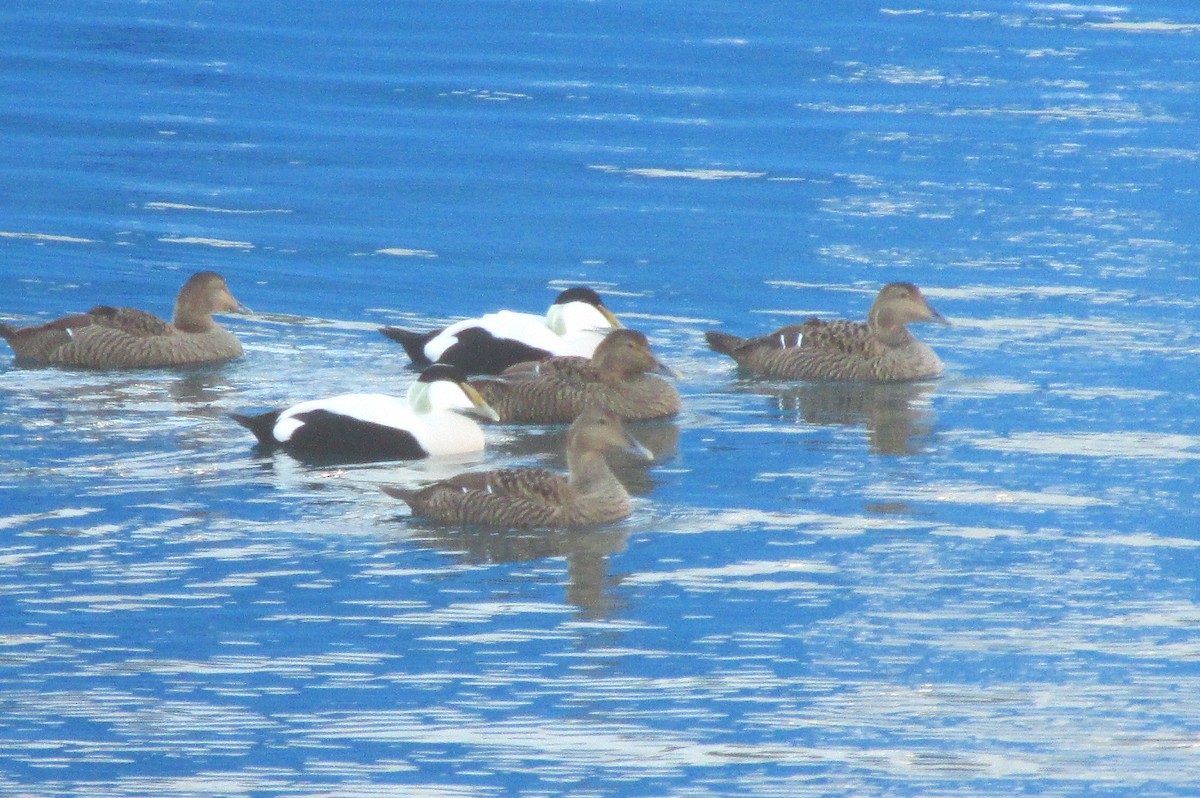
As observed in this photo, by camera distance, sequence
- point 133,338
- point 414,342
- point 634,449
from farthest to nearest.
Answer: point 414,342
point 133,338
point 634,449

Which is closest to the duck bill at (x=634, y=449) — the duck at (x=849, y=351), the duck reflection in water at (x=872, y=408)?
the duck reflection in water at (x=872, y=408)

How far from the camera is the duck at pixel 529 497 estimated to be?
9398 millimetres

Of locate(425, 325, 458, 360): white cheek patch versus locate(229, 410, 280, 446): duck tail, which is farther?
locate(425, 325, 458, 360): white cheek patch

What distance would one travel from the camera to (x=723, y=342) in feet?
43.3

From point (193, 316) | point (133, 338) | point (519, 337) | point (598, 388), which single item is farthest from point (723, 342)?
point (133, 338)

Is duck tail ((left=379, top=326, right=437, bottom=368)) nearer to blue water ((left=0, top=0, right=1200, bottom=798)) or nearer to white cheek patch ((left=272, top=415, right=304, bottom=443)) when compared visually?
blue water ((left=0, top=0, right=1200, bottom=798))

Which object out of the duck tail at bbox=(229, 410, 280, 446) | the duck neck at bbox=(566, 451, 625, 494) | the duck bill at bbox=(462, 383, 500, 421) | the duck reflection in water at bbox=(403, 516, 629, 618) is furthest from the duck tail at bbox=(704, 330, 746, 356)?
the duck reflection in water at bbox=(403, 516, 629, 618)

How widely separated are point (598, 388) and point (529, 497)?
2.70 m

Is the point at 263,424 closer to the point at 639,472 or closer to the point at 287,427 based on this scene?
the point at 287,427

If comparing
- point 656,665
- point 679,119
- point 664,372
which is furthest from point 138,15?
point 656,665

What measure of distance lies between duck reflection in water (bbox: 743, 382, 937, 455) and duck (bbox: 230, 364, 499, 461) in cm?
217

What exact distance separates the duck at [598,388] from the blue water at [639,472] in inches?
8.2

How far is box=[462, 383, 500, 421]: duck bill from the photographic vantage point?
36.2 feet

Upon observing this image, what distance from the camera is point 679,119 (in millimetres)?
23656
